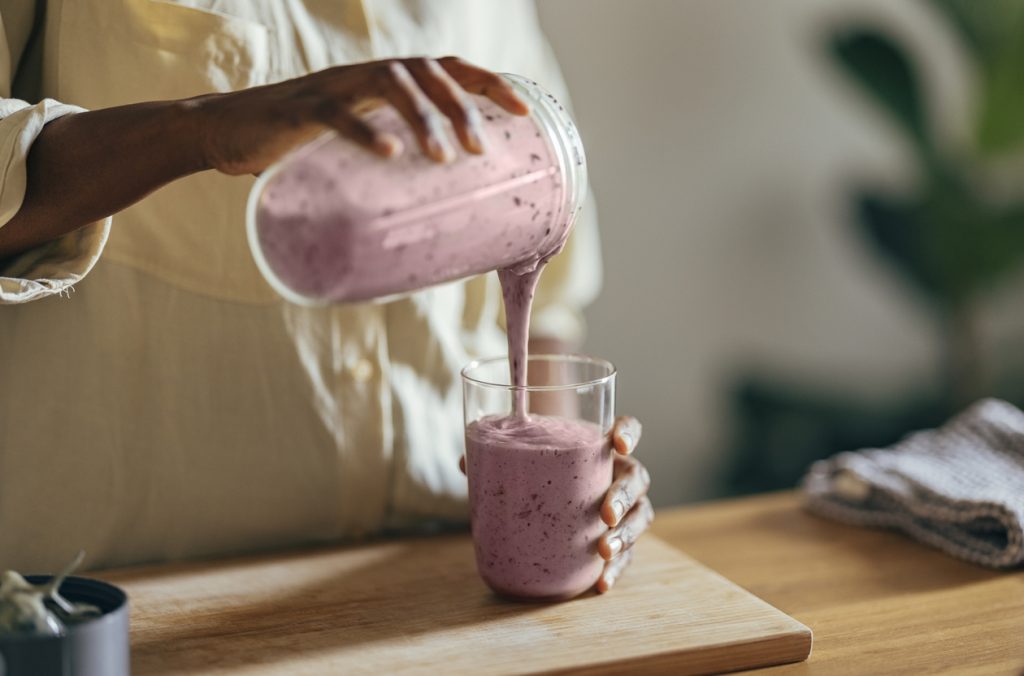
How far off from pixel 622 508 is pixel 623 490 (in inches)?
0.9

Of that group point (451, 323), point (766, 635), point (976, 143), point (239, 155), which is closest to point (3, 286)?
point (239, 155)

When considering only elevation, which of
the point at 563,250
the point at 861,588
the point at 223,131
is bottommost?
the point at 861,588

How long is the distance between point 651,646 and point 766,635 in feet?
0.31

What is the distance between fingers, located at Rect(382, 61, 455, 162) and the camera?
0.69 metres

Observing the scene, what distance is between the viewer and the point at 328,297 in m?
0.68

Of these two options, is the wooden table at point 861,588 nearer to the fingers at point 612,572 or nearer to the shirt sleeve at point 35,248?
the fingers at point 612,572

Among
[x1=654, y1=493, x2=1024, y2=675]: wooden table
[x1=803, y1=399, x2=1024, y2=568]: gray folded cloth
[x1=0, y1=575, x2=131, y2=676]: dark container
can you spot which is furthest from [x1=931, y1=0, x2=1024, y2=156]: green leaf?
[x1=0, y1=575, x2=131, y2=676]: dark container

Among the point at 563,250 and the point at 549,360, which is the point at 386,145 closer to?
the point at 549,360

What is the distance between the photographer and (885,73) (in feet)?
7.25

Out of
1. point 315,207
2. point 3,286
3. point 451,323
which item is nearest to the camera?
point 315,207

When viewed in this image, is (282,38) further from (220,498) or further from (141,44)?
(220,498)

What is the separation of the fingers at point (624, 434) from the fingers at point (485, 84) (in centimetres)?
31

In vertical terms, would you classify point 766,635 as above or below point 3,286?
A: below

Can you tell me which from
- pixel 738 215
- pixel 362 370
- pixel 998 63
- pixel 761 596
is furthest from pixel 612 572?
pixel 998 63
